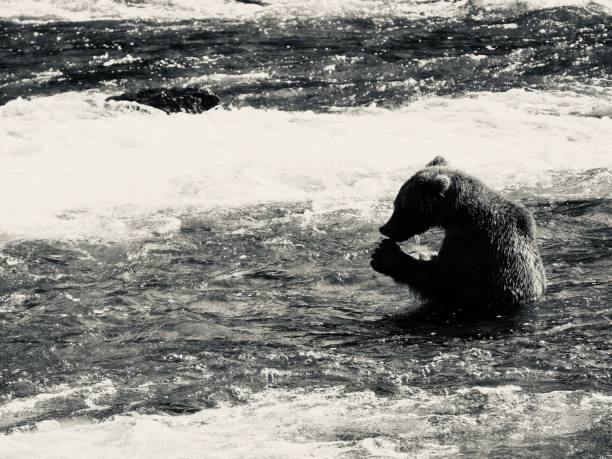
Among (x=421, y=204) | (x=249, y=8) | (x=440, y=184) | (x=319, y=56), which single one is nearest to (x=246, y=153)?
(x=421, y=204)

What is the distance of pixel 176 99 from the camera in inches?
613

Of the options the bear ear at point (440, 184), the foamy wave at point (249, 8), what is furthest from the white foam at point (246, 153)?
the foamy wave at point (249, 8)

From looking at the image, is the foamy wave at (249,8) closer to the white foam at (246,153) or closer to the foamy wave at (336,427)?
the white foam at (246,153)

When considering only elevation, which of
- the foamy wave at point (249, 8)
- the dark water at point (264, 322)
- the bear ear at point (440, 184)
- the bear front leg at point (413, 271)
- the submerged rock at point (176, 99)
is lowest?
the dark water at point (264, 322)

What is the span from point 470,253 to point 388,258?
0.56 m

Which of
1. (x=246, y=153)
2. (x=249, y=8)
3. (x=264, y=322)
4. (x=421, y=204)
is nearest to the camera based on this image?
(x=264, y=322)

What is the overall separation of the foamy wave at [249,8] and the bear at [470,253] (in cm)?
1690

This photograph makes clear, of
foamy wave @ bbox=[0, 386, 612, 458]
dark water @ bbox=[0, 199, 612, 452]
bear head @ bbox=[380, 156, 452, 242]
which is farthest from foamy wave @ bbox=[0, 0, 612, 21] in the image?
foamy wave @ bbox=[0, 386, 612, 458]

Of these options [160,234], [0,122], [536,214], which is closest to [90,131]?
[0,122]

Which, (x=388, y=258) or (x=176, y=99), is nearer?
(x=388, y=258)

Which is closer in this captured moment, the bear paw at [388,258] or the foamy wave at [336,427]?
the foamy wave at [336,427]

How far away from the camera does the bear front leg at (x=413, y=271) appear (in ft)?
24.2

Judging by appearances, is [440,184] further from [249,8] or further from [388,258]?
[249,8]

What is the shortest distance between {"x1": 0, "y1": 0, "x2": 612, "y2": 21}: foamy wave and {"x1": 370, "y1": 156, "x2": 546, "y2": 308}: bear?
16896 mm
